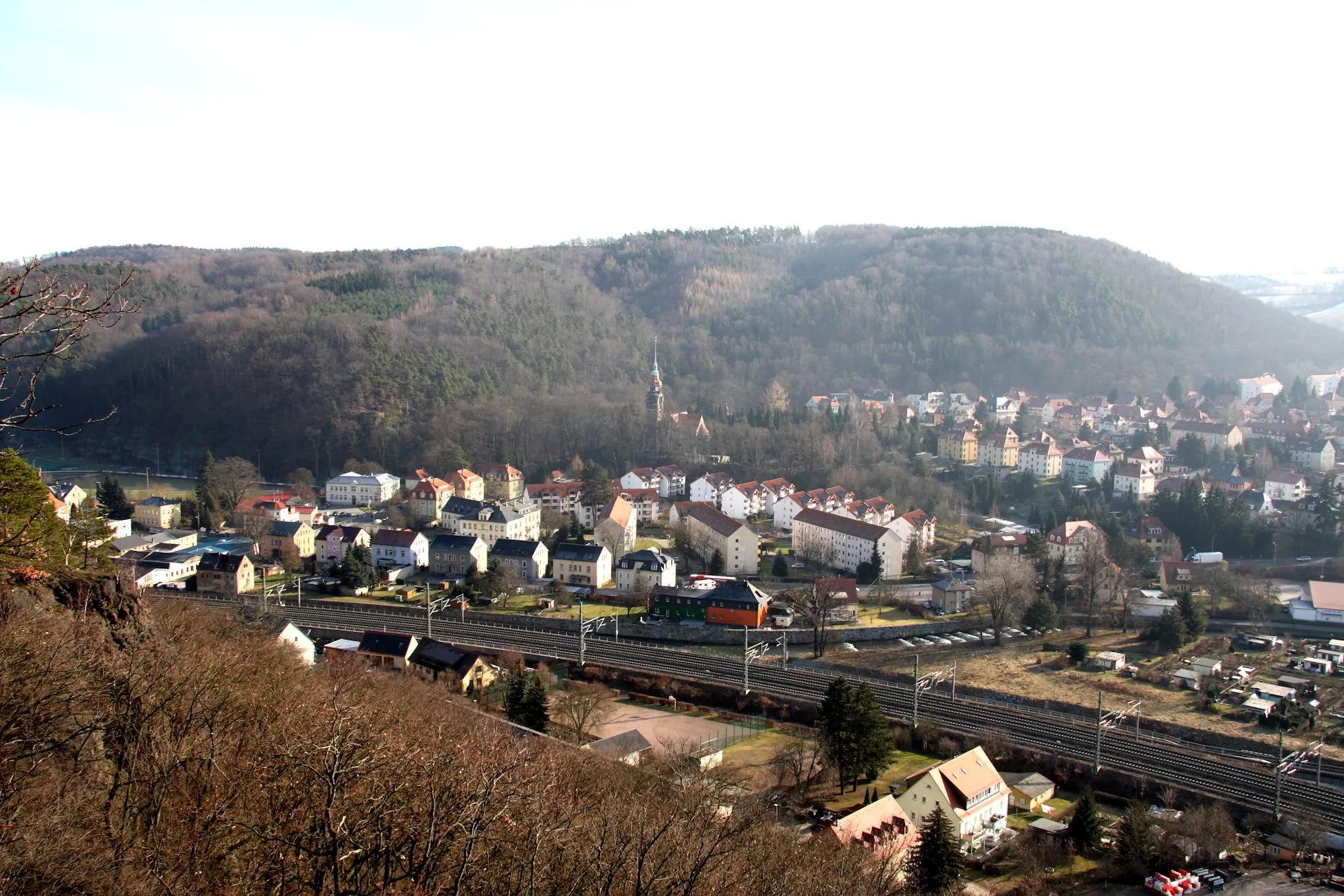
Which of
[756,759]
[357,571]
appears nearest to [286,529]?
[357,571]

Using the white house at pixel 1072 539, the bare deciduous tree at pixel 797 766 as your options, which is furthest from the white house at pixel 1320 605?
the bare deciduous tree at pixel 797 766

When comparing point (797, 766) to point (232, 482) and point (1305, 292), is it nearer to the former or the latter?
point (232, 482)

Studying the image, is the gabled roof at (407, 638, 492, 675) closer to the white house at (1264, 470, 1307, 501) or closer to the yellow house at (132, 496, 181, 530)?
the yellow house at (132, 496, 181, 530)

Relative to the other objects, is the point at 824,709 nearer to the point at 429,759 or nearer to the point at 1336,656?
the point at 429,759

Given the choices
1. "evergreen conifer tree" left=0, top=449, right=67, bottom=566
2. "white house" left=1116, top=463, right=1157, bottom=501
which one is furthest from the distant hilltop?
"evergreen conifer tree" left=0, top=449, right=67, bottom=566

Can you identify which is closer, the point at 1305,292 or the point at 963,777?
the point at 963,777
